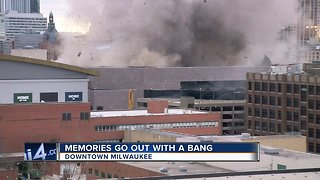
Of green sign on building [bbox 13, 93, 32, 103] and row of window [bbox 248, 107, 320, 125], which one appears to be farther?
row of window [bbox 248, 107, 320, 125]

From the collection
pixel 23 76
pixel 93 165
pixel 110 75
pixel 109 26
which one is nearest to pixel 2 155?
pixel 23 76

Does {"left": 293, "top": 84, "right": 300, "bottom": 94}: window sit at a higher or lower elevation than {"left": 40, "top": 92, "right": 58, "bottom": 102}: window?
higher

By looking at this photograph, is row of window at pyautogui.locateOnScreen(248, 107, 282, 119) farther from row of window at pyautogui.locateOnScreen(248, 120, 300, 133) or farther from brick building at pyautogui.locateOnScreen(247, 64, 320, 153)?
row of window at pyautogui.locateOnScreen(248, 120, 300, 133)

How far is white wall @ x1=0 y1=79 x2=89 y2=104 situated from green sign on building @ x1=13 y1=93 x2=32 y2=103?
7.4 inches

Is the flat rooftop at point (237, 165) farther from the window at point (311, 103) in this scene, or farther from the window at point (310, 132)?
the window at point (311, 103)

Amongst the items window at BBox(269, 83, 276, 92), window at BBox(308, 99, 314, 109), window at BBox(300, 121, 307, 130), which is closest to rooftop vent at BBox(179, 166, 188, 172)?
window at BBox(308, 99, 314, 109)

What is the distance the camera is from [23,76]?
58219mm

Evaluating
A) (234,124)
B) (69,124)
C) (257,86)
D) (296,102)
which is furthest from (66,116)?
(234,124)

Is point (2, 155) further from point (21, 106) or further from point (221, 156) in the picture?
point (221, 156)

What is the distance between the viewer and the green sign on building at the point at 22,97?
57.5 metres

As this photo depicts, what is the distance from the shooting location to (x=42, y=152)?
99.5 feet

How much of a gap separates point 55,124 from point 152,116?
8851 millimetres

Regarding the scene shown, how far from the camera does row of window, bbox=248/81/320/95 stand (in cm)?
6500

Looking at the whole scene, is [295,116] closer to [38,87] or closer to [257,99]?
[257,99]
